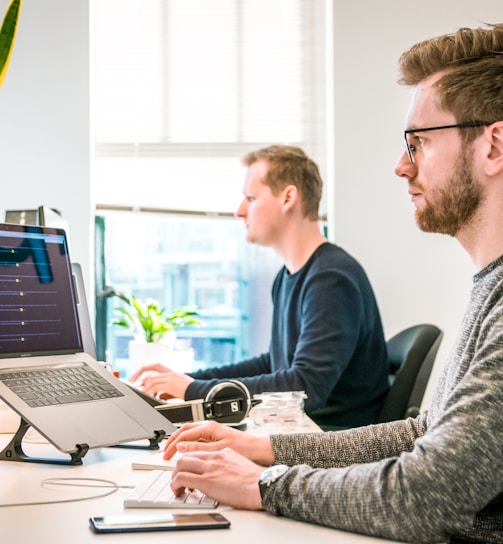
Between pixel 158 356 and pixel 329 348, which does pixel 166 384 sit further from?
pixel 158 356

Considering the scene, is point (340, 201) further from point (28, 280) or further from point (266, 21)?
point (28, 280)

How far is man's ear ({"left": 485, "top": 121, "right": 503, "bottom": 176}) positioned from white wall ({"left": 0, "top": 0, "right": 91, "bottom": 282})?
8.40ft

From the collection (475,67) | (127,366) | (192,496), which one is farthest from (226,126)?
(192,496)

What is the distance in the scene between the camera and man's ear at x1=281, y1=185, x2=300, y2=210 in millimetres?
2820

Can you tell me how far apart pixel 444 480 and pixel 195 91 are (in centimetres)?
292

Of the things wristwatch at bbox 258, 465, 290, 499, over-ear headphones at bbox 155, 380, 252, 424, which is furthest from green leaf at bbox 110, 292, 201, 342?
wristwatch at bbox 258, 465, 290, 499

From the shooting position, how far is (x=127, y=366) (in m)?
3.70

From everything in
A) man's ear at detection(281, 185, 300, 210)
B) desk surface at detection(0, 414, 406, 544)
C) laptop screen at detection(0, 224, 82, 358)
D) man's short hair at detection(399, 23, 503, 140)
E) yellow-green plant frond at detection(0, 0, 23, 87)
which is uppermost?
yellow-green plant frond at detection(0, 0, 23, 87)

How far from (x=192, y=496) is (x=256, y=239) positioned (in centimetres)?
177

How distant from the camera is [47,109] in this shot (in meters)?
3.57

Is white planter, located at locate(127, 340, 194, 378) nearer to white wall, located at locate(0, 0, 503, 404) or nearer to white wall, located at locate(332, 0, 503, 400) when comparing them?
white wall, located at locate(0, 0, 503, 404)

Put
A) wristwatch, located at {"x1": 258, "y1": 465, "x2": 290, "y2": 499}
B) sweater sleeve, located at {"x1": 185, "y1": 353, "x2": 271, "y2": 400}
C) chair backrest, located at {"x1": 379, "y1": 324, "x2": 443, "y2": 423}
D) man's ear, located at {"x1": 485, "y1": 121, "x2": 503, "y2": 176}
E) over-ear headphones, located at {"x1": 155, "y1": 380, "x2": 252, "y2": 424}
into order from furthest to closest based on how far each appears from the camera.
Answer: sweater sleeve, located at {"x1": 185, "y1": 353, "x2": 271, "y2": 400} < chair backrest, located at {"x1": 379, "y1": 324, "x2": 443, "y2": 423} < over-ear headphones, located at {"x1": 155, "y1": 380, "x2": 252, "y2": 424} < man's ear, located at {"x1": 485, "y1": 121, "x2": 503, "y2": 176} < wristwatch, located at {"x1": 258, "y1": 465, "x2": 290, "y2": 499}

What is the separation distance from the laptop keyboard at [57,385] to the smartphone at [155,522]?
0.43 meters

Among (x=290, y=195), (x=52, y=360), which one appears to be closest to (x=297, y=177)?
(x=290, y=195)
